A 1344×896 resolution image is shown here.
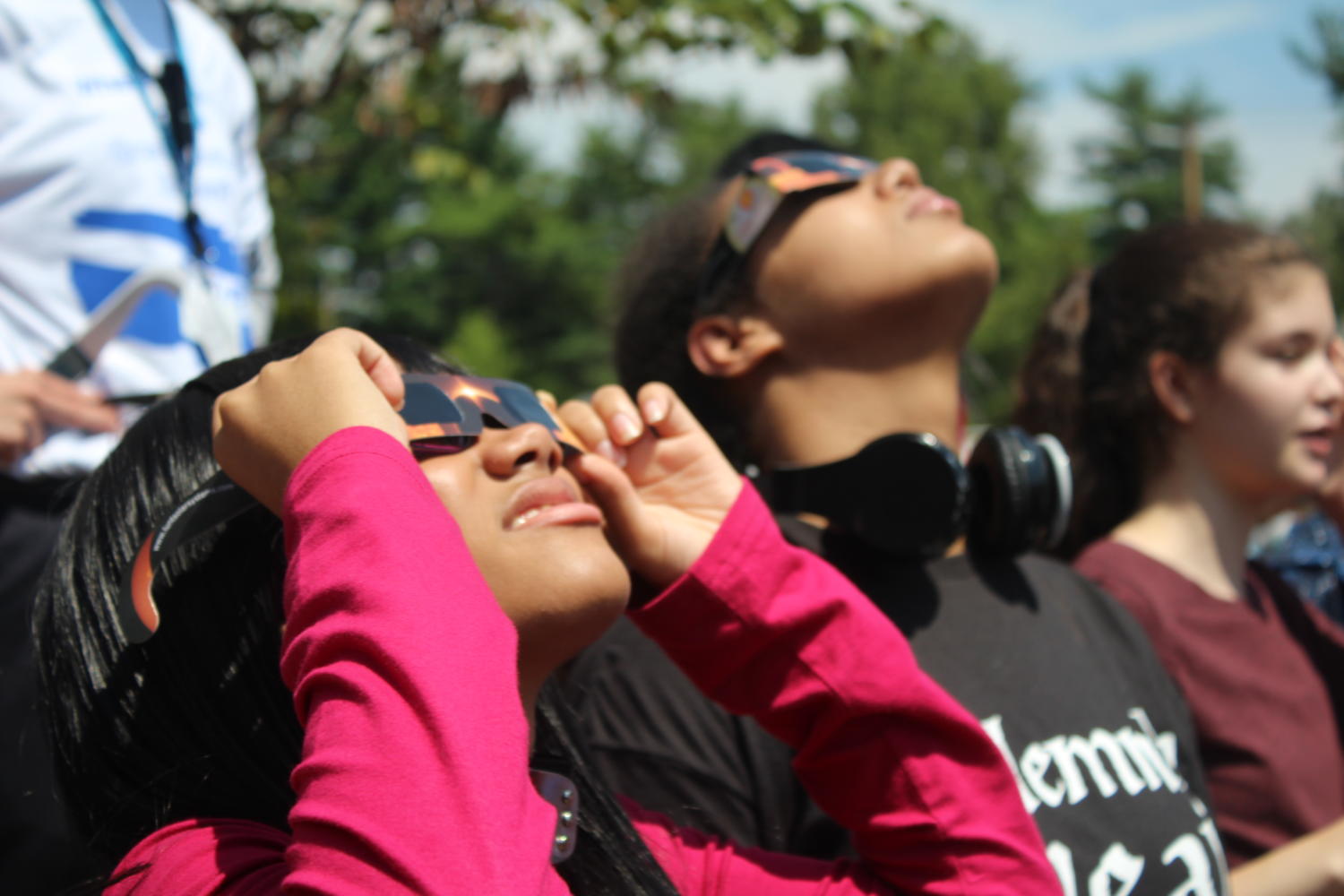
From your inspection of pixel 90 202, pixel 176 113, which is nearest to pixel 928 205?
pixel 176 113

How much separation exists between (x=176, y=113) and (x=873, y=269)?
4.49 feet

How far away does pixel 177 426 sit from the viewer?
1.65 meters

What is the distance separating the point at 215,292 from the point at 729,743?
135cm

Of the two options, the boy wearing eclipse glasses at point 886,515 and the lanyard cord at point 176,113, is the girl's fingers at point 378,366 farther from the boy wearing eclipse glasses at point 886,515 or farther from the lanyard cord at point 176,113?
the lanyard cord at point 176,113

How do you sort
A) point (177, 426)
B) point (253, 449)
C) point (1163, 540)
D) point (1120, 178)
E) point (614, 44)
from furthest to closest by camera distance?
point (1120, 178) → point (614, 44) → point (1163, 540) → point (177, 426) → point (253, 449)

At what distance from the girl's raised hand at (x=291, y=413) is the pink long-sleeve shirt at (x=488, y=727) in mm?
44

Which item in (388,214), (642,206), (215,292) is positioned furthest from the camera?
(642,206)

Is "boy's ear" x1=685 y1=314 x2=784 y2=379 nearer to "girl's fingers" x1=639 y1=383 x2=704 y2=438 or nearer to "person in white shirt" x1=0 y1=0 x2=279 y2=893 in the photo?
"girl's fingers" x1=639 y1=383 x2=704 y2=438

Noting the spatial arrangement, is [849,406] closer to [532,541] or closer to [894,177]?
[894,177]

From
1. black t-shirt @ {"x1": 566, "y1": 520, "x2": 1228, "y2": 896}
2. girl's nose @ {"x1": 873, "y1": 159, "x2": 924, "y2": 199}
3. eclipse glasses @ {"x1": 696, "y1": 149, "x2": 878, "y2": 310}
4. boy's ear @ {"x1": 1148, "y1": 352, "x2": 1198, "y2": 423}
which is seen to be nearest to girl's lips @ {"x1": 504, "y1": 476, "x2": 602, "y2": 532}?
black t-shirt @ {"x1": 566, "y1": 520, "x2": 1228, "y2": 896}

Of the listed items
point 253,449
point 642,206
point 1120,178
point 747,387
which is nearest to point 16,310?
point 253,449

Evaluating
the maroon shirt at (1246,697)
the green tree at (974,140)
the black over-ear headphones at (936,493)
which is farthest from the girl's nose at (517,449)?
the green tree at (974,140)

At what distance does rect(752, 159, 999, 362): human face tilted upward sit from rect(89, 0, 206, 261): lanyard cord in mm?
1102

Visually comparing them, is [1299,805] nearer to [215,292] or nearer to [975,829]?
[975,829]
